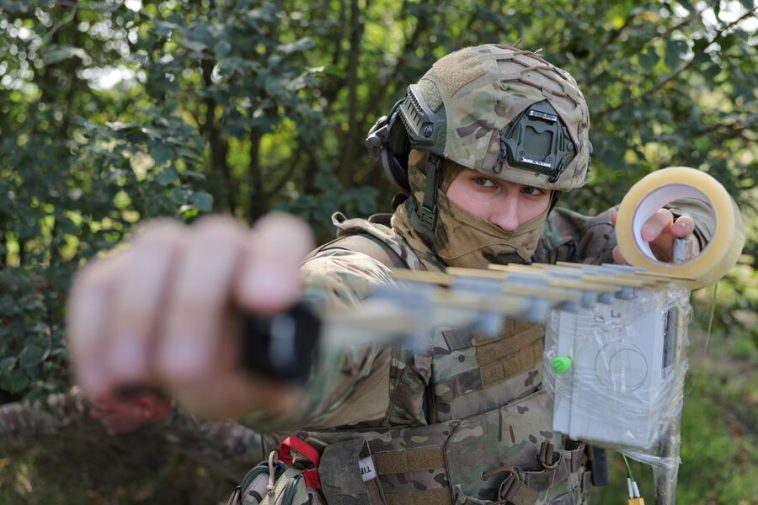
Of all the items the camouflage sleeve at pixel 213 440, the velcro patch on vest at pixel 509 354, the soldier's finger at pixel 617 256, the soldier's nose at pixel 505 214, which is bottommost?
the camouflage sleeve at pixel 213 440

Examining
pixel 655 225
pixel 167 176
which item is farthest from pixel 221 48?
pixel 655 225

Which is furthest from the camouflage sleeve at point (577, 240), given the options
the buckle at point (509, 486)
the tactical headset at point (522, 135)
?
the buckle at point (509, 486)

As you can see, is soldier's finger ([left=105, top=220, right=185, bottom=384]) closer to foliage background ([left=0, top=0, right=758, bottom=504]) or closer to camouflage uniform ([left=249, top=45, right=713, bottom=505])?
camouflage uniform ([left=249, top=45, right=713, bottom=505])

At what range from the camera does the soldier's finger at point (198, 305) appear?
35.6 inches

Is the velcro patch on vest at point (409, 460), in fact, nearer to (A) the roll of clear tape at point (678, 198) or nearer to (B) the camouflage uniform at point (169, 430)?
(A) the roll of clear tape at point (678, 198)

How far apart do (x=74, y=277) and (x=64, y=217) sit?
26 cm

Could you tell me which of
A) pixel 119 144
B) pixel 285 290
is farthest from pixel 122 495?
pixel 285 290

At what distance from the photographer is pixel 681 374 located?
86.1 inches

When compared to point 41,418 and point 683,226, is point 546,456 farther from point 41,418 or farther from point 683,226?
point 41,418

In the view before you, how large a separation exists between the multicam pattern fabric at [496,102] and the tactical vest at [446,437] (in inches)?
13.6

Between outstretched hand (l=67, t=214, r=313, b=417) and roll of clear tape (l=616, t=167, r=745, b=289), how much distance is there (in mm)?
1502

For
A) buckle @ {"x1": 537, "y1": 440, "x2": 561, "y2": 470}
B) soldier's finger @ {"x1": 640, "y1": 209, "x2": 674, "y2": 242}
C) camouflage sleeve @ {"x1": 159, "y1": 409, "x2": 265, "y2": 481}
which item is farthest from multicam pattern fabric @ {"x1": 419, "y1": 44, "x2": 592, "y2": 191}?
camouflage sleeve @ {"x1": 159, "y1": 409, "x2": 265, "y2": 481}

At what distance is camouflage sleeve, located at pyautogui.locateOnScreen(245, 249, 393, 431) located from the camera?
3.93 ft

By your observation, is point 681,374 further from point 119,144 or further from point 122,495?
point 122,495
